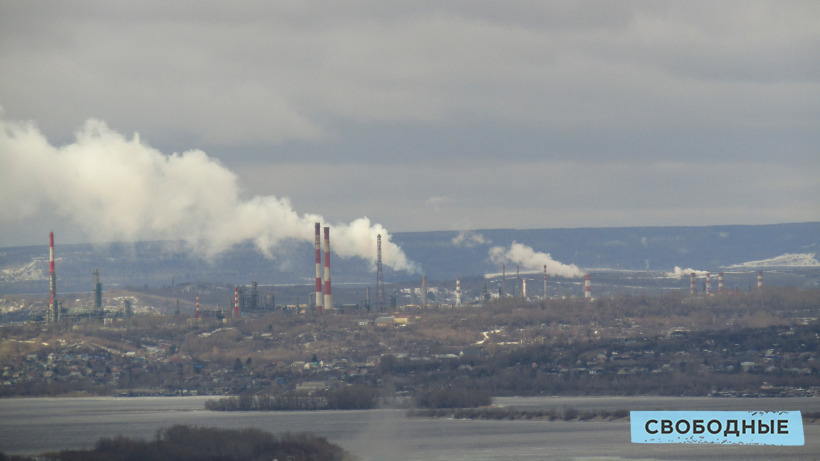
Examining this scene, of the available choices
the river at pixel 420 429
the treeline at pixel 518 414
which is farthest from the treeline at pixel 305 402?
the treeline at pixel 518 414

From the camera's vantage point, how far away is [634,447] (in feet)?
358

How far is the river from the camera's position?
10619 cm

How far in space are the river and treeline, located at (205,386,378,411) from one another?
12.3 feet

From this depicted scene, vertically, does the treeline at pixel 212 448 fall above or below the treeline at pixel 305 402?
above

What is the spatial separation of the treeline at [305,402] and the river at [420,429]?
3.73 metres

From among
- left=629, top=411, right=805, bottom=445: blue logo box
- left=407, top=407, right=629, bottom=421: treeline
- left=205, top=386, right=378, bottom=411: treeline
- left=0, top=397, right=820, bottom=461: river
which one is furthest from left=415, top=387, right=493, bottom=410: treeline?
left=629, top=411, right=805, bottom=445: blue logo box

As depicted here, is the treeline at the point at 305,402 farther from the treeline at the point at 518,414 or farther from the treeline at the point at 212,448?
the treeline at the point at 212,448

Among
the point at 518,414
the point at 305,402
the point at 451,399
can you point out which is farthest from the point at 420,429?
the point at 305,402

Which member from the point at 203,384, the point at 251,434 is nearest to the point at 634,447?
the point at 251,434

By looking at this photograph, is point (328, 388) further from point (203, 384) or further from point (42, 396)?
point (42, 396)

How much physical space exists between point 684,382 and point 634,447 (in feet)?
211

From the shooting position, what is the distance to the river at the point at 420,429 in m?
106

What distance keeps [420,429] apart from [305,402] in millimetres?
35823

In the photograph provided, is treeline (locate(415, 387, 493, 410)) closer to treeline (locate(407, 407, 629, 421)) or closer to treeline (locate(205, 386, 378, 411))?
treeline (locate(407, 407, 629, 421))
